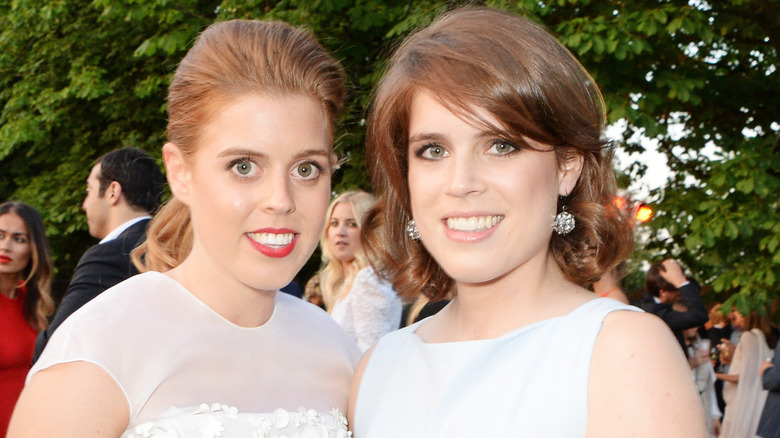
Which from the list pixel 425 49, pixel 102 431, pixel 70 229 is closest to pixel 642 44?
pixel 425 49

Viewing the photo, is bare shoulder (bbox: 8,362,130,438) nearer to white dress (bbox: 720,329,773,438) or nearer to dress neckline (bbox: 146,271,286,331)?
dress neckline (bbox: 146,271,286,331)

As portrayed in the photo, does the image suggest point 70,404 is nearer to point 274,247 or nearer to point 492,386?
point 274,247

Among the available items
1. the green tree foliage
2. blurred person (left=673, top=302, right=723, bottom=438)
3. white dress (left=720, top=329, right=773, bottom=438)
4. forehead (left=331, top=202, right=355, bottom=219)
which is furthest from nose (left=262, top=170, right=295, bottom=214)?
white dress (left=720, top=329, right=773, bottom=438)

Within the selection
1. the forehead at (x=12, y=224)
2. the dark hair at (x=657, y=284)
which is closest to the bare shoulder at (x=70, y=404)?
the forehead at (x=12, y=224)

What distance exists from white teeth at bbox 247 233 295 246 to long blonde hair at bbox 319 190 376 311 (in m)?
3.51

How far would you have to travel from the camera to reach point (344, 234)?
6121mm

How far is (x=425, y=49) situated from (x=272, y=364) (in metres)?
0.94

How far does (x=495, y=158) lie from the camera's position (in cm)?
215

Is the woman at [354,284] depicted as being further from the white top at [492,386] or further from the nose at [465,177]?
the nose at [465,177]

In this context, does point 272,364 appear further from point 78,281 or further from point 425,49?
point 78,281

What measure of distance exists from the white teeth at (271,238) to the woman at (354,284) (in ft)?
9.38

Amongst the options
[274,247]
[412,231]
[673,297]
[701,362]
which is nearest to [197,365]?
[274,247]

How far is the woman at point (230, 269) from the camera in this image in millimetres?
2123

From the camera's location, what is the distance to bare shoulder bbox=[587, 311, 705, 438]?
1.87 meters
